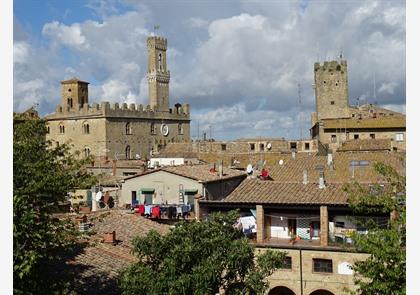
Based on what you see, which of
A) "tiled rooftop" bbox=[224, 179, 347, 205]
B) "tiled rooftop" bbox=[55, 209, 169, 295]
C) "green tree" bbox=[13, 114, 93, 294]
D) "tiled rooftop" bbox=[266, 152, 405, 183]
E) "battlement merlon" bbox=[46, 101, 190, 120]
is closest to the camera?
"green tree" bbox=[13, 114, 93, 294]

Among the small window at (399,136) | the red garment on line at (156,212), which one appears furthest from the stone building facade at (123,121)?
the red garment on line at (156,212)

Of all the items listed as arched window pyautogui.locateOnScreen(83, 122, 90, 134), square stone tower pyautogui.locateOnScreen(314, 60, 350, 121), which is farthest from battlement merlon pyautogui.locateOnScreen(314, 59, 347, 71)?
arched window pyautogui.locateOnScreen(83, 122, 90, 134)

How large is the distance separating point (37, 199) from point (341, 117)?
60471mm

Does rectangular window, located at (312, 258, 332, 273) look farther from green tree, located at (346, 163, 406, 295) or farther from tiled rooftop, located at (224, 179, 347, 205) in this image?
green tree, located at (346, 163, 406, 295)

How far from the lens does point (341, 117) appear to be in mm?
67062

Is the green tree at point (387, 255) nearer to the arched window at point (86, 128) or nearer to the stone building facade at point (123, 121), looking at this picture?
the stone building facade at point (123, 121)

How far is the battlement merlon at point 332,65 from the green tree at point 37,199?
59.6 meters

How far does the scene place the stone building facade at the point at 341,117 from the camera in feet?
185

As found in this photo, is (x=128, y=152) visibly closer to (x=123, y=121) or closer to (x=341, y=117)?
(x=123, y=121)

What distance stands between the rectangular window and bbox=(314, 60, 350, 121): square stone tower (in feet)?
153

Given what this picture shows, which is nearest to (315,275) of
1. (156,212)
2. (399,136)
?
(156,212)

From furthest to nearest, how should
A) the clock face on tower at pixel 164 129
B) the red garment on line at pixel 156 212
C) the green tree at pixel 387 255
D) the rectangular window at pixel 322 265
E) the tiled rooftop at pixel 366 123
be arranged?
the clock face on tower at pixel 164 129 < the tiled rooftop at pixel 366 123 < the red garment on line at pixel 156 212 < the rectangular window at pixel 322 265 < the green tree at pixel 387 255

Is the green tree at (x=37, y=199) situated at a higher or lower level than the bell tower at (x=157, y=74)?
lower

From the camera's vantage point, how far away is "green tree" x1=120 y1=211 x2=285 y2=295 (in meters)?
11.0
